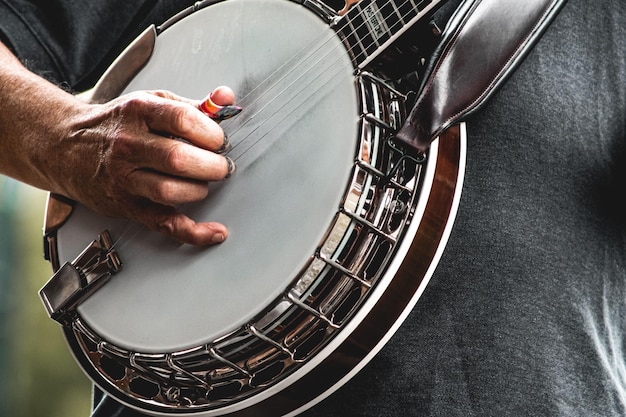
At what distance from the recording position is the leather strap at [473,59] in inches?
22.7

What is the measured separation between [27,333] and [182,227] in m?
2.60

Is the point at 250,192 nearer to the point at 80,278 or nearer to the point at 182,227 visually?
the point at 182,227

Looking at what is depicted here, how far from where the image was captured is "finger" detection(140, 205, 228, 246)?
2.17 feet

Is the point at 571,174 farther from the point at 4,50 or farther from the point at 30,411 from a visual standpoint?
the point at 30,411

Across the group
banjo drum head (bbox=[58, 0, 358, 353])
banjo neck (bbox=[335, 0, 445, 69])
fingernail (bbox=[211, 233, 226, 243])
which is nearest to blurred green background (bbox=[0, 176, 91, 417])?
banjo drum head (bbox=[58, 0, 358, 353])

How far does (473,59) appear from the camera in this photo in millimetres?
583

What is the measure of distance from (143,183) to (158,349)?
163 millimetres

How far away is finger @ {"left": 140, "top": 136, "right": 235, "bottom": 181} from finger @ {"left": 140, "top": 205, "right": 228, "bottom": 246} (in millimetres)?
44

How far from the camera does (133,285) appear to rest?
718 mm

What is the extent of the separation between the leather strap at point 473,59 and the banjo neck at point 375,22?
1.4 inches

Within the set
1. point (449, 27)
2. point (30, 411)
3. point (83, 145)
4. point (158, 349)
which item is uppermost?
point (449, 27)

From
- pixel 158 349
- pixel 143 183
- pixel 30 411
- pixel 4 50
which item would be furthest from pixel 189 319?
pixel 30 411

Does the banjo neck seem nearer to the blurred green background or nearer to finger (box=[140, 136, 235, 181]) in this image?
finger (box=[140, 136, 235, 181])

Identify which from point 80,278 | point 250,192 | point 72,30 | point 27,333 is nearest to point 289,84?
point 250,192
